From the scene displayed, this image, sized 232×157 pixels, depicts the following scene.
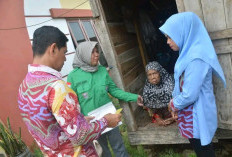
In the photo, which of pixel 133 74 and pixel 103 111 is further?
pixel 133 74

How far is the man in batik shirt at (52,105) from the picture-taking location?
46.1 inches

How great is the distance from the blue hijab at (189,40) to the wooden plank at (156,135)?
4.47ft

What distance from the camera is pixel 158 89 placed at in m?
2.95

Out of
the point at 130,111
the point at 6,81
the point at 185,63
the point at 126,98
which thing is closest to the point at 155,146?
the point at 130,111

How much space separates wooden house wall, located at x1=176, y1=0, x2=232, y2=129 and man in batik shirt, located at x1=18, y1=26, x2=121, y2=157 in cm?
142

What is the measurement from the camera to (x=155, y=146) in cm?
343

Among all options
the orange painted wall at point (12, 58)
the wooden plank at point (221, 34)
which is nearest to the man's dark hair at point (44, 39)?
the wooden plank at point (221, 34)

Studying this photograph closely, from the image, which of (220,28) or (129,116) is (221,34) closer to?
(220,28)

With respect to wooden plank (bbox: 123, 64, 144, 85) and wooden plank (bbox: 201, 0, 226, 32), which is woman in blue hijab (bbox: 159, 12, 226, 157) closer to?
wooden plank (bbox: 201, 0, 226, 32)

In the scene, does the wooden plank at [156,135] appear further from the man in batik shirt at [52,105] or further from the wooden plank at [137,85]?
the man in batik shirt at [52,105]

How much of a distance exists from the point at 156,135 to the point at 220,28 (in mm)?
1753

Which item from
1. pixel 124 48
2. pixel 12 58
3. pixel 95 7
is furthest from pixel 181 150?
pixel 12 58

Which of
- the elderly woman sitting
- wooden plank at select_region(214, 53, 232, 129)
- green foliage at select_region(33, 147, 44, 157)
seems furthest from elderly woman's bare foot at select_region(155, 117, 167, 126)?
green foliage at select_region(33, 147, 44, 157)

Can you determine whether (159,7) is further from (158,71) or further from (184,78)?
(184,78)
